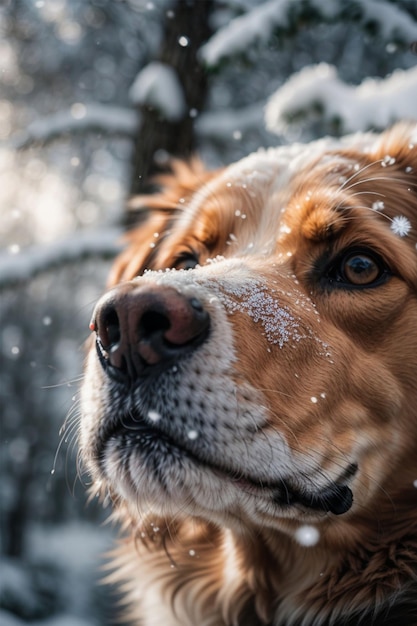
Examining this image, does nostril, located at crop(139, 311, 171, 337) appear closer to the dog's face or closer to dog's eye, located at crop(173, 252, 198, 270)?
the dog's face

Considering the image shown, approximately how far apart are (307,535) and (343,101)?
7.92 feet

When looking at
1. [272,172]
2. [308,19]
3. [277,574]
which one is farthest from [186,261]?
[308,19]

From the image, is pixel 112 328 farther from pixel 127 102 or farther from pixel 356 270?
pixel 127 102

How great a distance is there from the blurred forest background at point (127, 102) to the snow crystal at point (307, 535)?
2.01 meters

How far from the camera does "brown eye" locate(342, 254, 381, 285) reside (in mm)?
2311

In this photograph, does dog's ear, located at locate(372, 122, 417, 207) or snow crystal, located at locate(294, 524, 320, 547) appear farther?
dog's ear, located at locate(372, 122, 417, 207)

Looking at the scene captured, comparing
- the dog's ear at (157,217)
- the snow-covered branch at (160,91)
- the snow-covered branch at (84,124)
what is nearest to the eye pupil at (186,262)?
the dog's ear at (157,217)

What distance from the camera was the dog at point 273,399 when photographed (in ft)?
5.95

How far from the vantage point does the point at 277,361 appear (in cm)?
198

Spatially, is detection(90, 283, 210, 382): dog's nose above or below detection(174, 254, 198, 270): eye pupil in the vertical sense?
above

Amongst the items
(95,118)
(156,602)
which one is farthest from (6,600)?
(95,118)

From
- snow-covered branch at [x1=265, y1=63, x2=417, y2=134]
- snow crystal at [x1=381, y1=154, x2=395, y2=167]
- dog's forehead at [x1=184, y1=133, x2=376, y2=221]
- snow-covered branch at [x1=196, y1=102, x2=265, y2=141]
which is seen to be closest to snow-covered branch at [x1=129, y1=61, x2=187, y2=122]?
snow-covered branch at [x1=196, y1=102, x2=265, y2=141]

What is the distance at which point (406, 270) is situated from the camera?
232 centimetres

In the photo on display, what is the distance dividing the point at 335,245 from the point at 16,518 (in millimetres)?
11258
